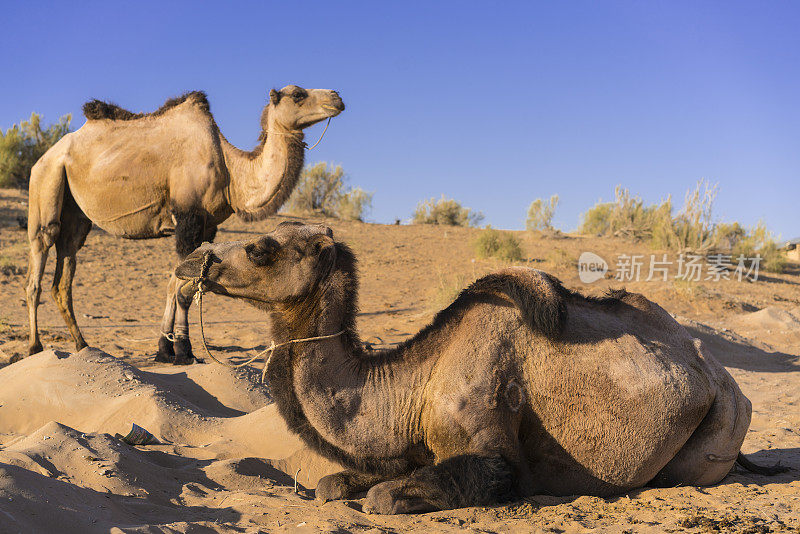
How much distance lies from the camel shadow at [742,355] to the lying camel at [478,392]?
7939 millimetres

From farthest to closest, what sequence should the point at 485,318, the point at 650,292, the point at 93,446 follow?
the point at 650,292 → the point at 93,446 → the point at 485,318

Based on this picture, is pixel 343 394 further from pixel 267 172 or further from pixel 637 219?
pixel 637 219

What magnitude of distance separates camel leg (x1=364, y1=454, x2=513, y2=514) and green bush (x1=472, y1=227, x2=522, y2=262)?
1723cm

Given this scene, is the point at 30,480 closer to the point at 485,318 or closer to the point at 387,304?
the point at 485,318

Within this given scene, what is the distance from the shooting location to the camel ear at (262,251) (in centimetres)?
395

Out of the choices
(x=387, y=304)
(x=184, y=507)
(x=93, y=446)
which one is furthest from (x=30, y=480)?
(x=387, y=304)

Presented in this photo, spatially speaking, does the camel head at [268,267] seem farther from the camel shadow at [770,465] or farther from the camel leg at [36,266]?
the camel leg at [36,266]

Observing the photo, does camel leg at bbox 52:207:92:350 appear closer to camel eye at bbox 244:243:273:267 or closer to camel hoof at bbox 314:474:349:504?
camel eye at bbox 244:243:273:267

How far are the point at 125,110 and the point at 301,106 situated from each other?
2855mm

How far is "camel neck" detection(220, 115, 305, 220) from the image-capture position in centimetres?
828

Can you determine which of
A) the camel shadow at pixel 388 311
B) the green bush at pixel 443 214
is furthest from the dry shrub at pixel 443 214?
the camel shadow at pixel 388 311

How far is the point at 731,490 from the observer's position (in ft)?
13.4

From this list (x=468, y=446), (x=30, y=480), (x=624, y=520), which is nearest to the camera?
(x=30, y=480)

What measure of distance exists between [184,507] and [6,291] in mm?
13167
